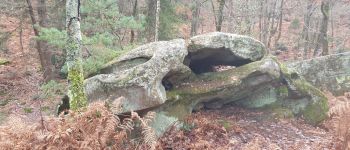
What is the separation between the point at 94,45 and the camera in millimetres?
11117

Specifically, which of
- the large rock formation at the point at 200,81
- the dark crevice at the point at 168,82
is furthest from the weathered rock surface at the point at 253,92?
the dark crevice at the point at 168,82

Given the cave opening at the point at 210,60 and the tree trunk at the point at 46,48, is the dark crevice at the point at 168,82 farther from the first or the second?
the tree trunk at the point at 46,48

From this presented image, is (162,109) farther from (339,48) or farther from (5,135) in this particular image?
(339,48)

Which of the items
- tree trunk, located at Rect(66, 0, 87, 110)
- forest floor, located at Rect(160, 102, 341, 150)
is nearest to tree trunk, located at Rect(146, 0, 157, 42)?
forest floor, located at Rect(160, 102, 341, 150)

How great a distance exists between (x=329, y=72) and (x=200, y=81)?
494 cm

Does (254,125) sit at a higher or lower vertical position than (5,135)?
lower

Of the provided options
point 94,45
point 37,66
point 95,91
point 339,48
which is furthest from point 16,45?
point 339,48

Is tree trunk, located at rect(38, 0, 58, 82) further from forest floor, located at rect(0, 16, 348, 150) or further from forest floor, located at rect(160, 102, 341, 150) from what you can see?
forest floor, located at rect(160, 102, 341, 150)

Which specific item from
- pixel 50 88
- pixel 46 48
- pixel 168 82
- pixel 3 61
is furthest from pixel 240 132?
pixel 3 61

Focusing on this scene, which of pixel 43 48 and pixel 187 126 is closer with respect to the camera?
pixel 187 126

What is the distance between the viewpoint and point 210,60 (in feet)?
35.4

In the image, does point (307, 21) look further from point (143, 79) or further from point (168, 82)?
point (143, 79)

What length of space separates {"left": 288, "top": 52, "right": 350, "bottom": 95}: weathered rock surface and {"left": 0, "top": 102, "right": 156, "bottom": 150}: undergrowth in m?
8.03

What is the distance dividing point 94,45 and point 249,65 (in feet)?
15.1
